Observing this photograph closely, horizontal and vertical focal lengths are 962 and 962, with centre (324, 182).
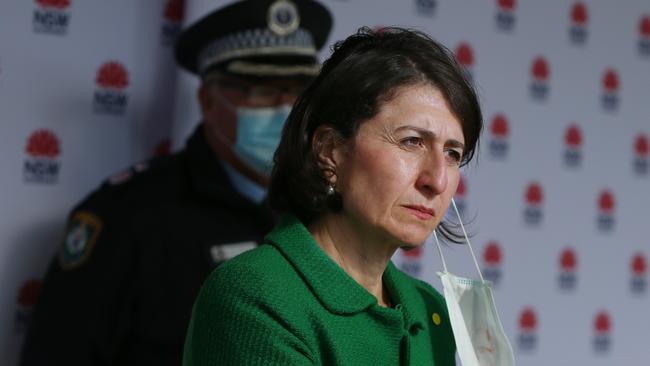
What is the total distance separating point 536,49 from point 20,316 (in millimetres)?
1483

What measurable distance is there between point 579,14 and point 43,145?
1.51 meters

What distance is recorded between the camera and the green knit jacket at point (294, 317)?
0.90 meters

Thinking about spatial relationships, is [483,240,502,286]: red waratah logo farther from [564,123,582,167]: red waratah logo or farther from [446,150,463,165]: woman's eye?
[446,150,463,165]: woman's eye

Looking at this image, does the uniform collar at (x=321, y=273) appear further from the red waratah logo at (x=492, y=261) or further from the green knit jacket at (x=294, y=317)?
the red waratah logo at (x=492, y=261)

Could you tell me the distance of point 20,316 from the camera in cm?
193

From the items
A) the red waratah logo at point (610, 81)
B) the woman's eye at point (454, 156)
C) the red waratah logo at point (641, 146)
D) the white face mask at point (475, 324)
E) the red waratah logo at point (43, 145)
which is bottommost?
the red waratah logo at point (43, 145)

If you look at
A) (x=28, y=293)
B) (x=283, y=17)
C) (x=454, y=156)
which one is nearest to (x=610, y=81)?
(x=283, y=17)

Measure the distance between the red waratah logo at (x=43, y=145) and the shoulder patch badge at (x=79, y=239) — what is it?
0.59ft

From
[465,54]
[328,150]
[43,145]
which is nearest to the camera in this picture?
[328,150]

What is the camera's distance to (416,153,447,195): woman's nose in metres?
0.96

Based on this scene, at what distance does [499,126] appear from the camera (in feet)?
8.23

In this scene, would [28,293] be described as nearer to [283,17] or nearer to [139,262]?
[139,262]

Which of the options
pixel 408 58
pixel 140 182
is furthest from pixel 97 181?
pixel 408 58

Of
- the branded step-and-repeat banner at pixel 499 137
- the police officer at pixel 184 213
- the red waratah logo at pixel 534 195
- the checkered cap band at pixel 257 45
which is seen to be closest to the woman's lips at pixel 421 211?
the police officer at pixel 184 213
